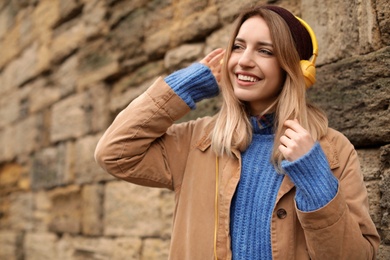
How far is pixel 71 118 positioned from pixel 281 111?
9.66ft

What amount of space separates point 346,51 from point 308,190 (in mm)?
950

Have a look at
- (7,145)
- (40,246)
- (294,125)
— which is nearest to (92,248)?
(40,246)

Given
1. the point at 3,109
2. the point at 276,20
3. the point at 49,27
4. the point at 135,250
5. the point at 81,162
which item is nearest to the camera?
the point at 276,20

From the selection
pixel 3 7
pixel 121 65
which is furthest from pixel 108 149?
pixel 3 7

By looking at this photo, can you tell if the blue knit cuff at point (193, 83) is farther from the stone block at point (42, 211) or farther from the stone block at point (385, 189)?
the stone block at point (42, 211)

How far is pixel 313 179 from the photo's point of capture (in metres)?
1.72

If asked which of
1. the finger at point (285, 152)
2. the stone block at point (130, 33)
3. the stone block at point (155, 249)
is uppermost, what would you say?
the stone block at point (130, 33)

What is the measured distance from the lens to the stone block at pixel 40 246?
15.3ft

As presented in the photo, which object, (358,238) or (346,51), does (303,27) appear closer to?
(346,51)

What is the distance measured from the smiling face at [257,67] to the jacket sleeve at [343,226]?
15.8 inches

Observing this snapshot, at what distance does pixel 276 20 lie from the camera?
1.96 metres

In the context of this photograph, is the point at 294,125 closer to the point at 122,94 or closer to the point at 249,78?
the point at 249,78

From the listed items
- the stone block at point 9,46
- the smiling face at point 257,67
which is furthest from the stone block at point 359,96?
the stone block at point 9,46

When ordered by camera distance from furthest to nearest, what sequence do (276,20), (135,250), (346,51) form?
1. (135,250)
2. (346,51)
3. (276,20)
